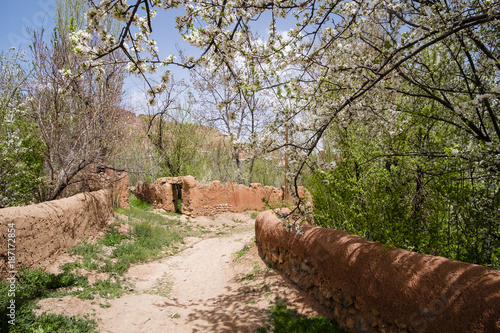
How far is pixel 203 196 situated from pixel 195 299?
29.2ft

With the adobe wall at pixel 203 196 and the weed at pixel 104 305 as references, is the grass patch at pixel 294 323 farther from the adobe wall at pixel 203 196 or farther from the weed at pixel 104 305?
the adobe wall at pixel 203 196

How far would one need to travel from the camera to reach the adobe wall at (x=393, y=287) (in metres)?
2.03

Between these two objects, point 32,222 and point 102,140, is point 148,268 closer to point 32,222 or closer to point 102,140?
point 32,222

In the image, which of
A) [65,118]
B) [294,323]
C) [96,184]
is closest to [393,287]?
[294,323]

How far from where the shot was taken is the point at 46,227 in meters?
4.82

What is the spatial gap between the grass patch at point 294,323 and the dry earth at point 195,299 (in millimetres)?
135

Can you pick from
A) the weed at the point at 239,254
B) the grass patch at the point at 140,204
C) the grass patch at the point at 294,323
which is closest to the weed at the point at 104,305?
the grass patch at the point at 294,323

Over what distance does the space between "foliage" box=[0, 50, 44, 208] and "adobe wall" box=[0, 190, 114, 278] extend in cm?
88

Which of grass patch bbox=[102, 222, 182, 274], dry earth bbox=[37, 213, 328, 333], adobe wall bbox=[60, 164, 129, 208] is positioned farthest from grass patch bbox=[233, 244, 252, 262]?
adobe wall bbox=[60, 164, 129, 208]

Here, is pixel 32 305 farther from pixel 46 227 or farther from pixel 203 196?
pixel 203 196

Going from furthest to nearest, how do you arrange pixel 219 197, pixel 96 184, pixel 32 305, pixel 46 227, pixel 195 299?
pixel 219 197 → pixel 96 184 → pixel 195 299 → pixel 46 227 → pixel 32 305

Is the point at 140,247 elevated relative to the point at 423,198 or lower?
lower

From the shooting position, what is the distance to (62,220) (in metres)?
5.34

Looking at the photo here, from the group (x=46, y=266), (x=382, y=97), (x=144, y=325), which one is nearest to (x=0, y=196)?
(x=46, y=266)
